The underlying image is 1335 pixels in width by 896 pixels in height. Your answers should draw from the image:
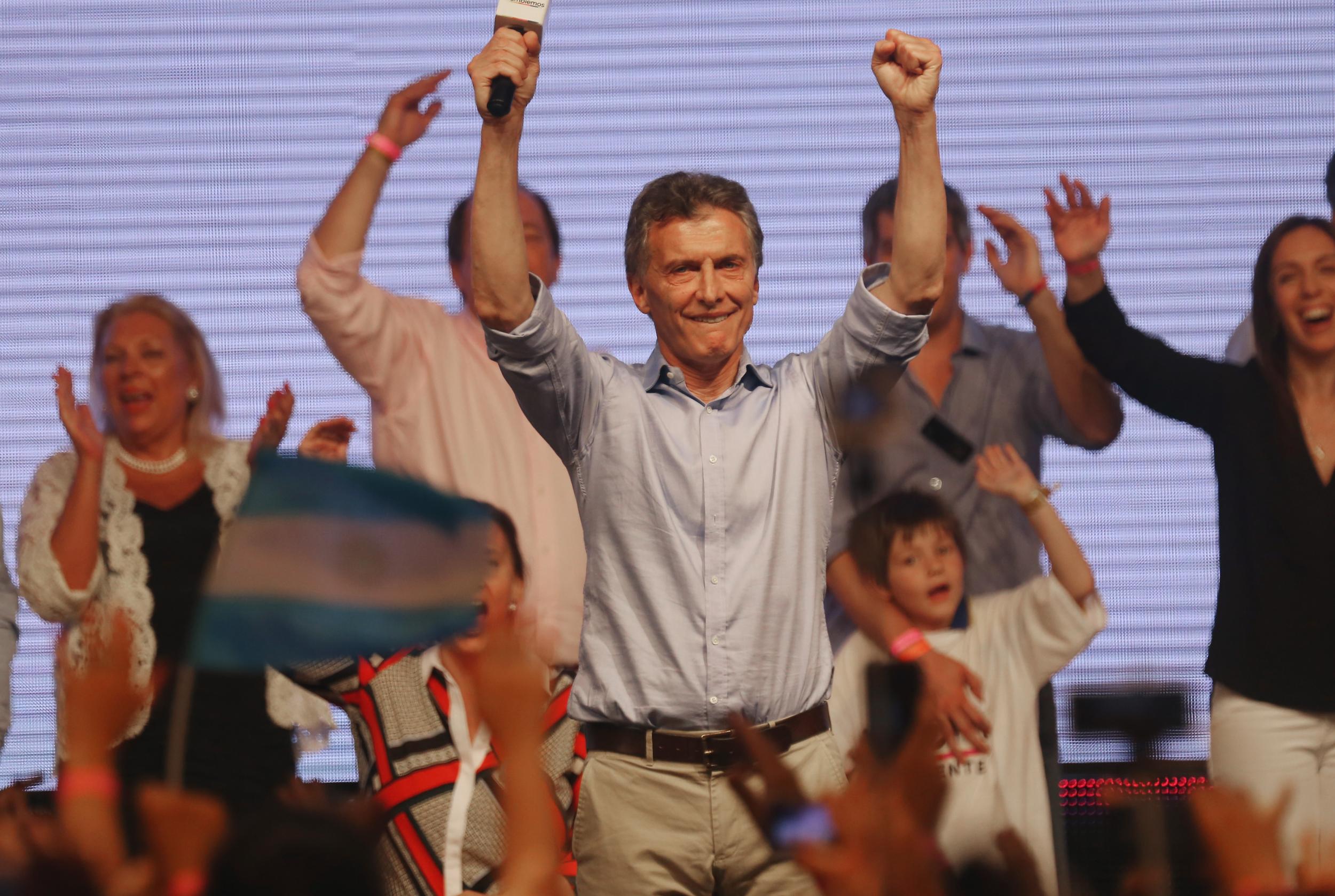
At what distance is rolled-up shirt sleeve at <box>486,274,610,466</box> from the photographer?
2.35 meters

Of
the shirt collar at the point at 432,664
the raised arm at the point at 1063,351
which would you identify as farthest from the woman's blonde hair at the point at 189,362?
the raised arm at the point at 1063,351

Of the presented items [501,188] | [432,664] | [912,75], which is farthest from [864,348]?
[432,664]

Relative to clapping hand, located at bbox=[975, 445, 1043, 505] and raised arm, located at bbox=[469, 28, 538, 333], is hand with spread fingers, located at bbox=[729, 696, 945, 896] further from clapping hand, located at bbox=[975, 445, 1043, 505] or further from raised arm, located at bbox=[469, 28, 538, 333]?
clapping hand, located at bbox=[975, 445, 1043, 505]

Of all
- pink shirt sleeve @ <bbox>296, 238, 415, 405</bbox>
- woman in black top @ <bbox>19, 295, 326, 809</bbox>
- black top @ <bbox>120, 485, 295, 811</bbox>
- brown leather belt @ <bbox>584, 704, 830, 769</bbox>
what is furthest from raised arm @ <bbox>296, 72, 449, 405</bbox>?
brown leather belt @ <bbox>584, 704, 830, 769</bbox>

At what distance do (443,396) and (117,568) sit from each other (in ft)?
2.25

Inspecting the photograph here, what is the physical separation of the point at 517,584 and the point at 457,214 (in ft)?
2.99

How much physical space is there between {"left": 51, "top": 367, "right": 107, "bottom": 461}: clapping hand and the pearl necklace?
0.04 metres

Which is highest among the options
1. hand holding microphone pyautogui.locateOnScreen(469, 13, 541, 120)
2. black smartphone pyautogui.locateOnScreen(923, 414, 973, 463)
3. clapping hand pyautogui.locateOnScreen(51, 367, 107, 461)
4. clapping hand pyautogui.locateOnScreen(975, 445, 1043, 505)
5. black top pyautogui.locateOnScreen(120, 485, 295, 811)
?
hand holding microphone pyautogui.locateOnScreen(469, 13, 541, 120)

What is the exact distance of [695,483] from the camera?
2.43m

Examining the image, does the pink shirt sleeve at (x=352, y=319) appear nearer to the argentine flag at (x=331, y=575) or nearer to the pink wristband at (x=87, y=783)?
the argentine flag at (x=331, y=575)

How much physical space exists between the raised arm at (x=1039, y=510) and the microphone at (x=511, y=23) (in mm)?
1412

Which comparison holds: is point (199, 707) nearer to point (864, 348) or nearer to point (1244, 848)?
point (864, 348)

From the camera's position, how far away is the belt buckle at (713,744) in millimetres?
2344

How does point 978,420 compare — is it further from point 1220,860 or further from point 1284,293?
point 1220,860
